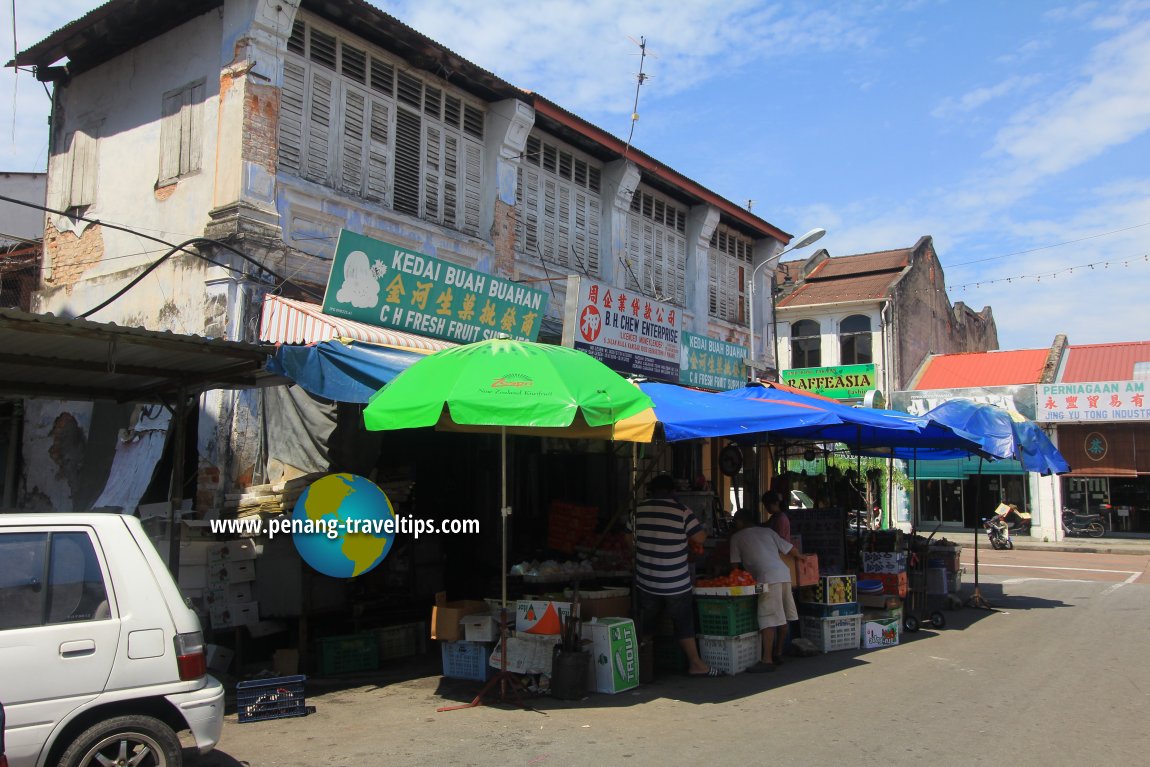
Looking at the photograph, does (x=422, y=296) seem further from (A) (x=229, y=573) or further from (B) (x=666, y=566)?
(B) (x=666, y=566)

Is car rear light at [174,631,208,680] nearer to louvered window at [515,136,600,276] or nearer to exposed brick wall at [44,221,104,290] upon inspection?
exposed brick wall at [44,221,104,290]

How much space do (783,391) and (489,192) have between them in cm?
587

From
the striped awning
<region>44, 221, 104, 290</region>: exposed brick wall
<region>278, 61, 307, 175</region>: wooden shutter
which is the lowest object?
the striped awning

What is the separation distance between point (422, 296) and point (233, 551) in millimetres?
3987

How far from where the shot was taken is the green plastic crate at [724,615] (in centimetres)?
837

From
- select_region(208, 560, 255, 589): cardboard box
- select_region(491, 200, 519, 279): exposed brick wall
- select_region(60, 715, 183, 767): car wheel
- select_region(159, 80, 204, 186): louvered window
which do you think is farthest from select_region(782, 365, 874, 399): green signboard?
select_region(60, 715, 183, 767): car wheel

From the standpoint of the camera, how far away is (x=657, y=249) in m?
18.6

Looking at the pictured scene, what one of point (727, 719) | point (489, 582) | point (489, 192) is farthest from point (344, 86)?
point (727, 719)

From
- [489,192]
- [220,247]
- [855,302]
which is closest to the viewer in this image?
[220,247]

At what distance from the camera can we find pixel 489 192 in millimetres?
14234

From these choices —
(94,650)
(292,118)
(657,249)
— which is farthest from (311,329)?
(657,249)

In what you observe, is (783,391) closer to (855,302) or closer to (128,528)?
(128,528)

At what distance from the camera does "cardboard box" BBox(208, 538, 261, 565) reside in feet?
28.5

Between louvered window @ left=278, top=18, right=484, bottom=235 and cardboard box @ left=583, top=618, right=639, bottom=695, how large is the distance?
7273 mm
